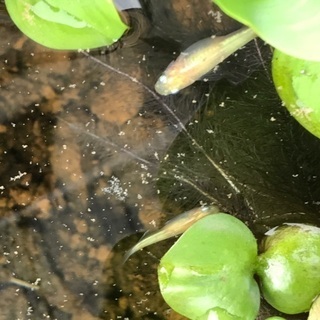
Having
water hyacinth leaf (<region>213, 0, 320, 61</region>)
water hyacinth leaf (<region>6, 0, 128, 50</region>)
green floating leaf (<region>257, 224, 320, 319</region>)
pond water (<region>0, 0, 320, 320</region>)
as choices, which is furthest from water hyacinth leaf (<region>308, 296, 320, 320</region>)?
water hyacinth leaf (<region>6, 0, 128, 50</region>)

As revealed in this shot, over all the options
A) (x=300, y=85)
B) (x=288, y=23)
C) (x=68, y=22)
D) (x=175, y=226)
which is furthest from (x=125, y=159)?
(x=288, y=23)

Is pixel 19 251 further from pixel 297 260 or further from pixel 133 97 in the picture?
pixel 297 260

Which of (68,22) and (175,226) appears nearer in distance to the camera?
(68,22)

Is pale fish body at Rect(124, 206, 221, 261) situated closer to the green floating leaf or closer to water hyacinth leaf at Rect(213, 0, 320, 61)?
the green floating leaf

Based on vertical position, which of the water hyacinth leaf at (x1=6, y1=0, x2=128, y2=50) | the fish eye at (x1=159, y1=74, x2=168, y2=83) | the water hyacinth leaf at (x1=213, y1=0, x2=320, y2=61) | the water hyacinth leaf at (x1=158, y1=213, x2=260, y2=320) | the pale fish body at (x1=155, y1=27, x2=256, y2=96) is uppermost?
the water hyacinth leaf at (x1=213, y1=0, x2=320, y2=61)

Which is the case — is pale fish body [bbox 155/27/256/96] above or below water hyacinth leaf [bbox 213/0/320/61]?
below

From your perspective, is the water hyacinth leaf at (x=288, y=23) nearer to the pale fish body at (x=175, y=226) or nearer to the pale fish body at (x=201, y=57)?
the pale fish body at (x=201, y=57)

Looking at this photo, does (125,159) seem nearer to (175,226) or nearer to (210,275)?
(175,226)
